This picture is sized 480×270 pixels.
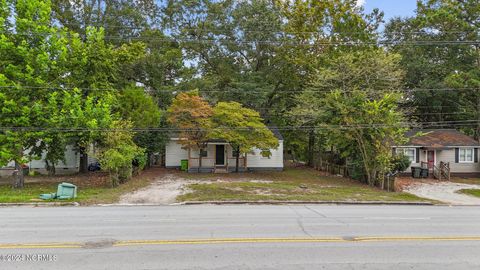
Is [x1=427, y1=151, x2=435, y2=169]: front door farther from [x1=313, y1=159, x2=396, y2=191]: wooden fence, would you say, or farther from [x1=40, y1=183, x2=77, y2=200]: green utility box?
[x1=40, y1=183, x2=77, y2=200]: green utility box

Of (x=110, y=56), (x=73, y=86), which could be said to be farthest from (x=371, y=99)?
(x=73, y=86)

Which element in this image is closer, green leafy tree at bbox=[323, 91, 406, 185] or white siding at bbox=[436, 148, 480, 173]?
green leafy tree at bbox=[323, 91, 406, 185]

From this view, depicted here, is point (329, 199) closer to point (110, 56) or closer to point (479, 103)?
point (110, 56)

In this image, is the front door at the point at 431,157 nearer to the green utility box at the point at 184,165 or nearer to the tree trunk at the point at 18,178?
the green utility box at the point at 184,165

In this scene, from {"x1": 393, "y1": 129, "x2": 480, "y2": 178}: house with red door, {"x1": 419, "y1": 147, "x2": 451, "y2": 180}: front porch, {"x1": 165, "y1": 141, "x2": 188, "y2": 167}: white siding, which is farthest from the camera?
{"x1": 165, "y1": 141, "x2": 188, "y2": 167}: white siding

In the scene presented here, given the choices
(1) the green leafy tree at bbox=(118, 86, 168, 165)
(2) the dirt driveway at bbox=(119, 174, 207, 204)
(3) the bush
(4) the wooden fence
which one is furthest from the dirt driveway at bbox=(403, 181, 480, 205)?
(1) the green leafy tree at bbox=(118, 86, 168, 165)

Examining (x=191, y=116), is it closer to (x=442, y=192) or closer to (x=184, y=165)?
(x=184, y=165)

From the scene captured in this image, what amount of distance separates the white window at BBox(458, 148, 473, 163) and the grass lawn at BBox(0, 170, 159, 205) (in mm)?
27223

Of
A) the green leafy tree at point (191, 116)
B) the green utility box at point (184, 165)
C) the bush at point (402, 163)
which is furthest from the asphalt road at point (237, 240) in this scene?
the green utility box at point (184, 165)

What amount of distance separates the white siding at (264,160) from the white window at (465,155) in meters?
16.3

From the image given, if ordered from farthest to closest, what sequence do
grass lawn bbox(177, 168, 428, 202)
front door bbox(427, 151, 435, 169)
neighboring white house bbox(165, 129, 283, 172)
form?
front door bbox(427, 151, 435, 169), neighboring white house bbox(165, 129, 283, 172), grass lawn bbox(177, 168, 428, 202)

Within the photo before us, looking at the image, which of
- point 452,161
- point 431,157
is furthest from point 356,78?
point 452,161

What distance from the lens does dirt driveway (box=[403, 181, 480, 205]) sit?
61.7 feet

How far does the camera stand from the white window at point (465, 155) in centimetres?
3111
